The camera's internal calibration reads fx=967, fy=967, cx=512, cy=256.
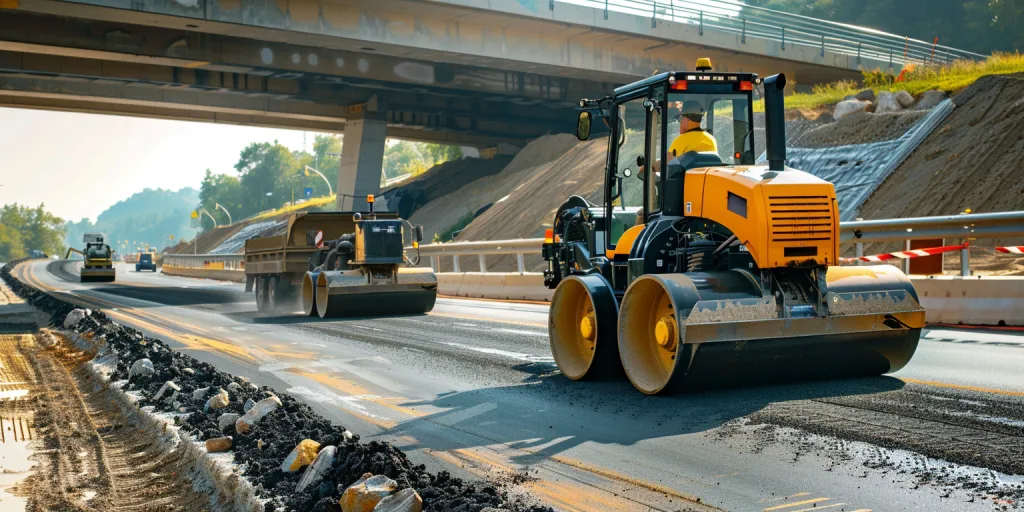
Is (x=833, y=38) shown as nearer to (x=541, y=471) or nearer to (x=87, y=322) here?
(x=87, y=322)

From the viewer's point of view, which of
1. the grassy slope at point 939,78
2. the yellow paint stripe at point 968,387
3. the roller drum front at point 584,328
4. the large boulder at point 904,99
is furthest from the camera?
the large boulder at point 904,99

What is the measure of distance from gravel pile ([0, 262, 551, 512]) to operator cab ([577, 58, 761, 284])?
3587mm

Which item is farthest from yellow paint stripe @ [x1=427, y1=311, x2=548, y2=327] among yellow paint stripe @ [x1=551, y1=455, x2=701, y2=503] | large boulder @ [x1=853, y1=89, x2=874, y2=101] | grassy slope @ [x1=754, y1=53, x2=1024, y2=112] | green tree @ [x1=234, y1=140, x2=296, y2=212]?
green tree @ [x1=234, y1=140, x2=296, y2=212]

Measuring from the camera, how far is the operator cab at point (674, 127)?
8.69 m

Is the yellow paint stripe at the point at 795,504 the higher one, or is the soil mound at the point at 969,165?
the soil mound at the point at 969,165

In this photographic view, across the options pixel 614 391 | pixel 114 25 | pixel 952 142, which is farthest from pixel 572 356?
pixel 114 25

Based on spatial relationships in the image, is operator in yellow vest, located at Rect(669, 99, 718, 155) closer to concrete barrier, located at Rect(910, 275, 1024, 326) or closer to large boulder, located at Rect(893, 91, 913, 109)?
concrete barrier, located at Rect(910, 275, 1024, 326)

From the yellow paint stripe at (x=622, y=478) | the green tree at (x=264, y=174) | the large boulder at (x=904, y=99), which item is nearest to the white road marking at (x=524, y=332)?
the yellow paint stripe at (x=622, y=478)

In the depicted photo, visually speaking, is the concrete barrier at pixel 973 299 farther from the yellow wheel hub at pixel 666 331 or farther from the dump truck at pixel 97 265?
the dump truck at pixel 97 265

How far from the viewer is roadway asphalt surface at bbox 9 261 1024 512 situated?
204 inches

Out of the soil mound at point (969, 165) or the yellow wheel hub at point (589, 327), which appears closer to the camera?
the yellow wheel hub at point (589, 327)

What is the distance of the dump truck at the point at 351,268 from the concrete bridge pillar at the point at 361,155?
93.4 ft

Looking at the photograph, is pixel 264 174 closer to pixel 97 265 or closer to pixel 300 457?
pixel 97 265

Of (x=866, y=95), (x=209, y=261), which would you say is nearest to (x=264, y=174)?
(x=209, y=261)
